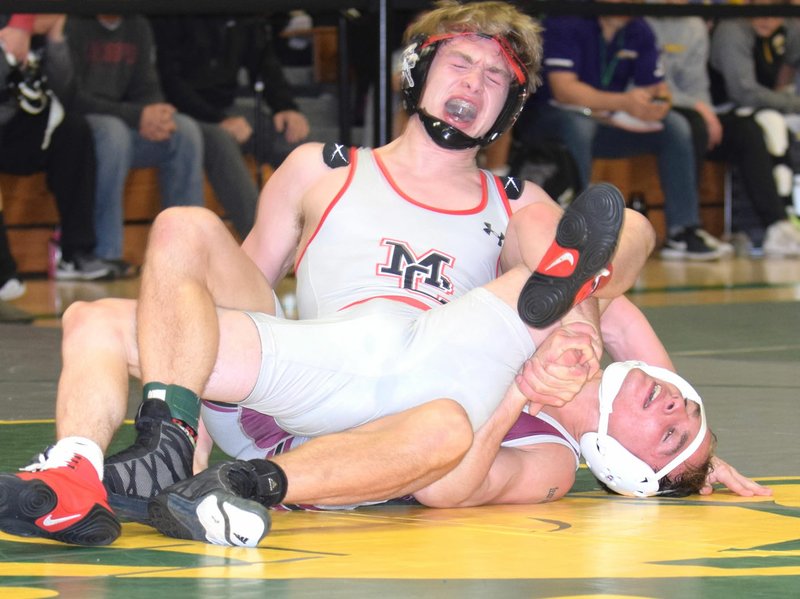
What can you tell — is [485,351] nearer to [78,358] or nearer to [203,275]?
[203,275]

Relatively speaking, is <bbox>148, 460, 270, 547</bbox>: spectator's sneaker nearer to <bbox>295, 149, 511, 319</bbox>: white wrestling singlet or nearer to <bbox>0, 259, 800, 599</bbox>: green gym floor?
<bbox>0, 259, 800, 599</bbox>: green gym floor

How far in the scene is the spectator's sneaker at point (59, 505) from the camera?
226 centimetres

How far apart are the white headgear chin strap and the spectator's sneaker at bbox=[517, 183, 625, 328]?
28cm

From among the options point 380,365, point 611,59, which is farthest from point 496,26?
point 611,59

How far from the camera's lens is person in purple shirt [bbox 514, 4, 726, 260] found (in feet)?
25.3

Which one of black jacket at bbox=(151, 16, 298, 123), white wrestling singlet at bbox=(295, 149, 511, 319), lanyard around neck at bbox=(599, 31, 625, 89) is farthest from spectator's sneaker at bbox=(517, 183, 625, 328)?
lanyard around neck at bbox=(599, 31, 625, 89)

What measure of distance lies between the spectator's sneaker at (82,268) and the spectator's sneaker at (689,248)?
3.14 metres

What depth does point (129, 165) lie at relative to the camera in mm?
7109

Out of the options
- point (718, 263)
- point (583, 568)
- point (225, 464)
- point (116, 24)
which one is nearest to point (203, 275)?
point (225, 464)

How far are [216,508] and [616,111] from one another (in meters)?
6.08

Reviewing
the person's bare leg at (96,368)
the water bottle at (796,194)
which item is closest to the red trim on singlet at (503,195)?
the person's bare leg at (96,368)

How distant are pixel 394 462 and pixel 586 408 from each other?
0.53 meters

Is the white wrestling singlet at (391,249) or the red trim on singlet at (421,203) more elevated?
the red trim on singlet at (421,203)

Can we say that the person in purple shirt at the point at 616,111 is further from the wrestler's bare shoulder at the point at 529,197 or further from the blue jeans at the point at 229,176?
the wrestler's bare shoulder at the point at 529,197
